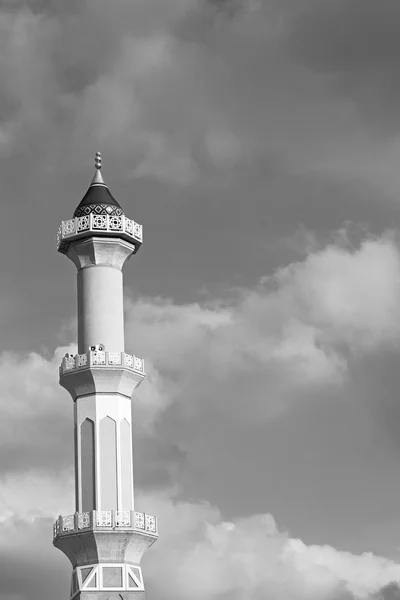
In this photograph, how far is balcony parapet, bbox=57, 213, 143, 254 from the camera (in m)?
95.1

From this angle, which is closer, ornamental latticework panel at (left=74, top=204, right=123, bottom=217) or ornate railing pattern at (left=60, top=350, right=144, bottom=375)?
ornate railing pattern at (left=60, top=350, right=144, bottom=375)

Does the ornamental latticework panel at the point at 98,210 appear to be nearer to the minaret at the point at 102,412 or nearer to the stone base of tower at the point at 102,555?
the minaret at the point at 102,412

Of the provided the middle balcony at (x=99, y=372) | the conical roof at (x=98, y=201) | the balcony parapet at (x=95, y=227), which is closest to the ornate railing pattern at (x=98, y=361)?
the middle balcony at (x=99, y=372)

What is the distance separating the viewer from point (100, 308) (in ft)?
311

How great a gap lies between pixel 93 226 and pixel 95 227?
167mm

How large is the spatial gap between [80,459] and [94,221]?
17.0m

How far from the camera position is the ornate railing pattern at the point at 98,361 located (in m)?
91.6

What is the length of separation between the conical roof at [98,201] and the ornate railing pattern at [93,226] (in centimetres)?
80

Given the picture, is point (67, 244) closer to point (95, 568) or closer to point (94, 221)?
point (94, 221)

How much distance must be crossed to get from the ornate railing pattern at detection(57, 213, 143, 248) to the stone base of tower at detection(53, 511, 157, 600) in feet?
66.9

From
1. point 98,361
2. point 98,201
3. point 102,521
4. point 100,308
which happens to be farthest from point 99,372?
point 98,201

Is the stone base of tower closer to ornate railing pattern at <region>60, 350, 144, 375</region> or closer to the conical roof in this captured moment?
ornate railing pattern at <region>60, 350, 144, 375</region>

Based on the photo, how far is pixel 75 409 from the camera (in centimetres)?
9319

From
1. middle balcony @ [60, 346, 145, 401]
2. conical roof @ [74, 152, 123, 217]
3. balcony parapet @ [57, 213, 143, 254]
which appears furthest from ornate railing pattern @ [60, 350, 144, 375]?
conical roof @ [74, 152, 123, 217]
